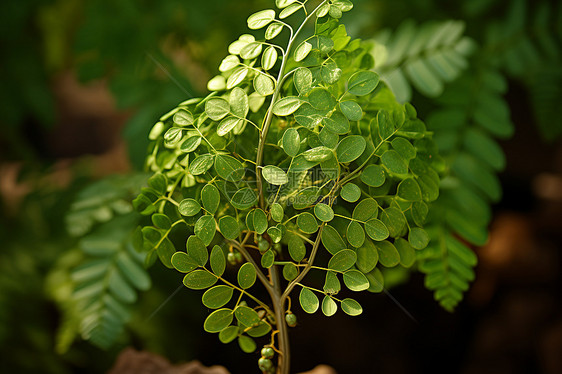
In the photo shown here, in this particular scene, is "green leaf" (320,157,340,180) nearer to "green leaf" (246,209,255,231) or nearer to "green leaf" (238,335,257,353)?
"green leaf" (246,209,255,231)

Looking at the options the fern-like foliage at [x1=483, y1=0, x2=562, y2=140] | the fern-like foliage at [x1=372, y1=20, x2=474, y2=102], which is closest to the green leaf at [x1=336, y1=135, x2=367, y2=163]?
the fern-like foliage at [x1=372, y1=20, x2=474, y2=102]

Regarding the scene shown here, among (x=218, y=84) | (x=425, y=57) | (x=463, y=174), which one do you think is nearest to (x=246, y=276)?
(x=218, y=84)

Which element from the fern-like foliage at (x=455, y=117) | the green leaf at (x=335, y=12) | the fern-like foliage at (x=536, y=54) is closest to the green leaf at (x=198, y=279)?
the green leaf at (x=335, y=12)

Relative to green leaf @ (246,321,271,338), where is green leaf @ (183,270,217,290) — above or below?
above

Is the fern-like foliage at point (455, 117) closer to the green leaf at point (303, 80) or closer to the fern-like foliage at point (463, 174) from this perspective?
the fern-like foliage at point (463, 174)

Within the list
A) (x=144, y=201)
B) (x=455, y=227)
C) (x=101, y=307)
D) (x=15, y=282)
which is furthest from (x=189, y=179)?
(x=15, y=282)

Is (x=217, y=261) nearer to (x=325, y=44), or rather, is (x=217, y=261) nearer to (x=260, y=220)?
(x=260, y=220)
